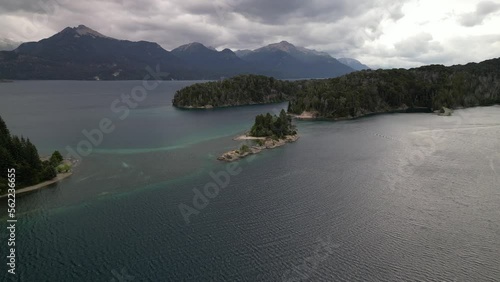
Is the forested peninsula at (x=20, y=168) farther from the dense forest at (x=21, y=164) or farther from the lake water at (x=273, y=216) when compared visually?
the lake water at (x=273, y=216)

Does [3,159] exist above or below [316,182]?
above

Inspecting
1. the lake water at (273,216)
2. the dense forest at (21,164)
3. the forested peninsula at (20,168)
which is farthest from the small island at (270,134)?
the dense forest at (21,164)

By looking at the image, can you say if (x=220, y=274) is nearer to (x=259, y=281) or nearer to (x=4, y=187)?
(x=259, y=281)

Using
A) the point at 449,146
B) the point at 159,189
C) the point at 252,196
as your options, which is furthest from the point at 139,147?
the point at 449,146

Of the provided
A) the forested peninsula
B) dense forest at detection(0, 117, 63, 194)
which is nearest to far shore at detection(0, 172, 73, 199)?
the forested peninsula

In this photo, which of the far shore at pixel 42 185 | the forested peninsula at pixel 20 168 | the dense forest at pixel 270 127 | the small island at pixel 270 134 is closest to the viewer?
the forested peninsula at pixel 20 168

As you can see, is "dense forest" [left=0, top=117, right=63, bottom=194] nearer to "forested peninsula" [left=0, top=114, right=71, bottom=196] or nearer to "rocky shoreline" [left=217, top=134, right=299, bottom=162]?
"forested peninsula" [left=0, top=114, right=71, bottom=196]

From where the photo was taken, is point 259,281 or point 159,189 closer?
point 259,281
